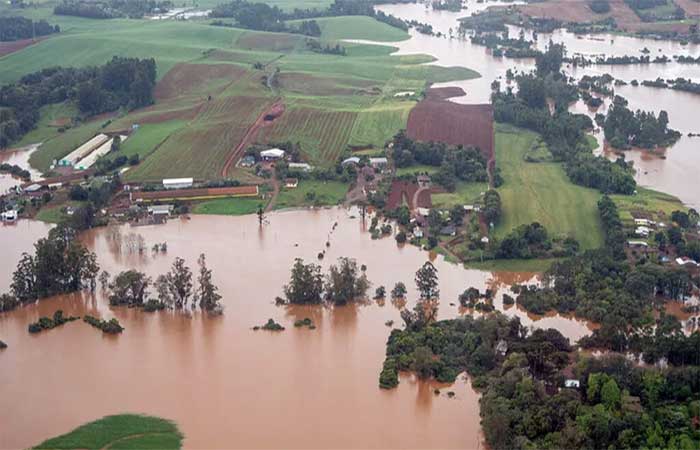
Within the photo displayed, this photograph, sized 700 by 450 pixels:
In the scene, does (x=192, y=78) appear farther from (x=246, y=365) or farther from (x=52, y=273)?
(x=246, y=365)

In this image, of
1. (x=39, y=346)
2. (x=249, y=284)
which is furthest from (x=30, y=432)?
(x=249, y=284)

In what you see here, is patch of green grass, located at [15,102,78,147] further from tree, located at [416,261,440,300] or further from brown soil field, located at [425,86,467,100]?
tree, located at [416,261,440,300]

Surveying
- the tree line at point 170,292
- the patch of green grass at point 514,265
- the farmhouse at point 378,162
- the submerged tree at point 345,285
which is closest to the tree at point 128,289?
the tree line at point 170,292

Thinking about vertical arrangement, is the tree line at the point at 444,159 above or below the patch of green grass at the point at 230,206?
above

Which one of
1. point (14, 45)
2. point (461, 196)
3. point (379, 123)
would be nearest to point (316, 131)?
point (379, 123)

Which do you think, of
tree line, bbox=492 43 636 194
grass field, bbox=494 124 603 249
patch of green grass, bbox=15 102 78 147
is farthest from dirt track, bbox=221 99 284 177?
grass field, bbox=494 124 603 249

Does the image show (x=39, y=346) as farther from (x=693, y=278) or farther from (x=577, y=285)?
(x=693, y=278)

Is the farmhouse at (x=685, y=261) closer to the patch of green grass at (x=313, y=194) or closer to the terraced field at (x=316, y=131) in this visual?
the patch of green grass at (x=313, y=194)
